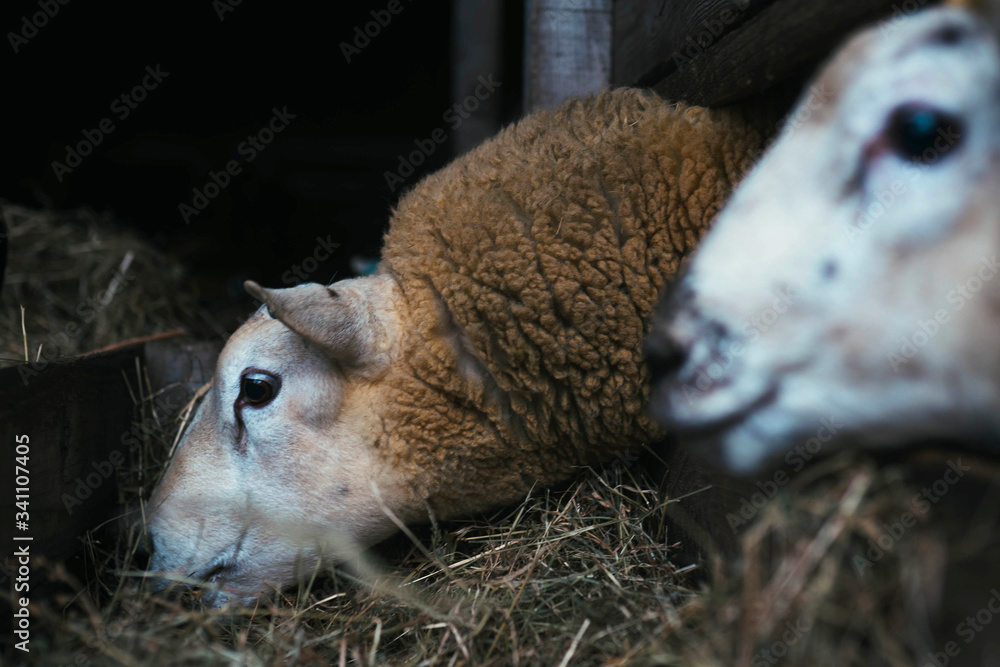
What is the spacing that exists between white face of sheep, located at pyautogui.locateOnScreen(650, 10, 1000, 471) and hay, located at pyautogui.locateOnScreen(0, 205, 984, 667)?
143 mm

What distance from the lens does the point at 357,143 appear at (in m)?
7.00

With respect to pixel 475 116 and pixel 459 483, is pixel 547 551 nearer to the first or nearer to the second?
pixel 459 483

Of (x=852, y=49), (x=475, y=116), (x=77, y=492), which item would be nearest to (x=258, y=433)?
(x=77, y=492)

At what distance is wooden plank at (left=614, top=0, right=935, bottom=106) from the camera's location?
1.48 m

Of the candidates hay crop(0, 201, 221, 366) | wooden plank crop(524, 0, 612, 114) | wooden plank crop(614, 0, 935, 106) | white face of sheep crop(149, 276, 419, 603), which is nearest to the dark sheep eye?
wooden plank crop(614, 0, 935, 106)

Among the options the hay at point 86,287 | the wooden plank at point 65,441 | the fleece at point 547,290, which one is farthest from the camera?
the hay at point 86,287

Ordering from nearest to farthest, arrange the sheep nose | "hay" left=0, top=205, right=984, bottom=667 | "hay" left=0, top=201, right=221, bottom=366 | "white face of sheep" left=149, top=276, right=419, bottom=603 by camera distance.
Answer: "hay" left=0, top=205, right=984, bottom=667 → the sheep nose → "white face of sheep" left=149, top=276, right=419, bottom=603 → "hay" left=0, top=201, right=221, bottom=366

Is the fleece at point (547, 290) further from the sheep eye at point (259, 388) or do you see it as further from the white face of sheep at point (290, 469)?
the sheep eye at point (259, 388)

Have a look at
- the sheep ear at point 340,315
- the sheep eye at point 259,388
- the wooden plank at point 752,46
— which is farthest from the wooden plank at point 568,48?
the sheep eye at point 259,388

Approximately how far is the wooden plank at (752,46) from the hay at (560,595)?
924 mm

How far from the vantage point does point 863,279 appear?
1.28 m

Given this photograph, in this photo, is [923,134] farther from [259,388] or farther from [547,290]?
[259,388]

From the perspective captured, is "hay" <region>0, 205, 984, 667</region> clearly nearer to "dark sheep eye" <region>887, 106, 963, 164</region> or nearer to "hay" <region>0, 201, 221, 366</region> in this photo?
"dark sheep eye" <region>887, 106, 963, 164</region>

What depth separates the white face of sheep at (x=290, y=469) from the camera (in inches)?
82.9
